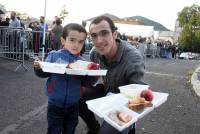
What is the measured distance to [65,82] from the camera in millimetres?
4086

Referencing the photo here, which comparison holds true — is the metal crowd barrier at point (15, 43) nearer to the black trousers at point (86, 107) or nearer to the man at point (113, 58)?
the black trousers at point (86, 107)

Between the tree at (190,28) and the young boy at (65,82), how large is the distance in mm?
94083

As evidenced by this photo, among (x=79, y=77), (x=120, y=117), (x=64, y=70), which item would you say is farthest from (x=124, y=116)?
(x=79, y=77)

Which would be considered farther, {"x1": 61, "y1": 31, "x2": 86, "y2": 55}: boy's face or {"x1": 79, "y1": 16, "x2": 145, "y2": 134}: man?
{"x1": 61, "y1": 31, "x2": 86, "y2": 55}: boy's face

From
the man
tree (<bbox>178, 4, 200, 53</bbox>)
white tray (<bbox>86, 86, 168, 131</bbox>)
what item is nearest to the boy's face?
the man

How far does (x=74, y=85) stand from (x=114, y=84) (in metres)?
0.46

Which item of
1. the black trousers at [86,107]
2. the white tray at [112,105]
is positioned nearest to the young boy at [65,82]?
the black trousers at [86,107]

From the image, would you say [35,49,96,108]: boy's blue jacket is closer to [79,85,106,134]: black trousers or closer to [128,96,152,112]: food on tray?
[79,85,106,134]: black trousers

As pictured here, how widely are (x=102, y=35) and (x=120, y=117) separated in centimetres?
106

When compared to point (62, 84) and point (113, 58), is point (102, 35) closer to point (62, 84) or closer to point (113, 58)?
point (113, 58)

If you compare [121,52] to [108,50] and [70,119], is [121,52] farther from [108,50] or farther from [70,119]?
[70,119]

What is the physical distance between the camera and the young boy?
4.05m

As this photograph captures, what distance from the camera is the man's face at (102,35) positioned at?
3.90 meters

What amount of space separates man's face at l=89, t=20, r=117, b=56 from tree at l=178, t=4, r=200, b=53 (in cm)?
9411
